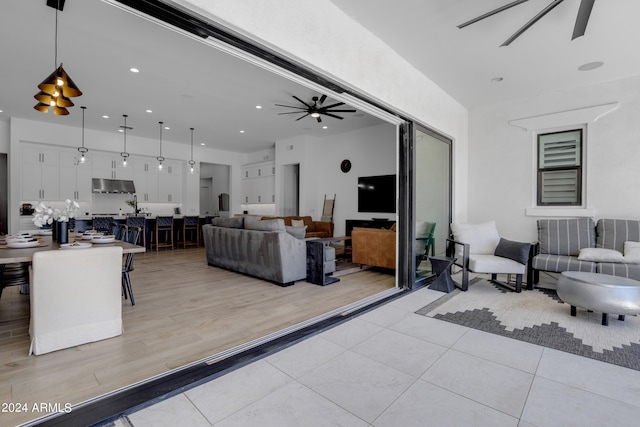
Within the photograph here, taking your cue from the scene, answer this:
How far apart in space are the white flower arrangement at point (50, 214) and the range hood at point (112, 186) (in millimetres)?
5968

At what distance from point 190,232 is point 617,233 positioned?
30.5 ft

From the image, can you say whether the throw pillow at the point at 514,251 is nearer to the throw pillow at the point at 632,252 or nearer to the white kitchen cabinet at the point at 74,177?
the throw pillow at the point at 632,252

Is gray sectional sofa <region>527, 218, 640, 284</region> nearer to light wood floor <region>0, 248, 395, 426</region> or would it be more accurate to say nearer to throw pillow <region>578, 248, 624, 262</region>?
throw pillow <region>578, 248, 624, 262</region>

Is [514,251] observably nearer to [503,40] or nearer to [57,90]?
[503,40]

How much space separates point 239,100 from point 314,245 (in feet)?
10.6

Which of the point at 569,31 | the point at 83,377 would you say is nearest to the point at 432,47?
the point at 569,31

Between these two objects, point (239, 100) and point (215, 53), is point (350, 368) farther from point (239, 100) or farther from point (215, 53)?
point (239, 100)

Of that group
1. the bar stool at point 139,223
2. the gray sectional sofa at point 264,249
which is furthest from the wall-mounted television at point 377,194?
the bar stool at point 139,223

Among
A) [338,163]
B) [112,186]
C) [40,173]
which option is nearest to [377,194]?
[338,163]

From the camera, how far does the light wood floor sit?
191 cm

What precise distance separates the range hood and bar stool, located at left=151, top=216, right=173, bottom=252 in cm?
175

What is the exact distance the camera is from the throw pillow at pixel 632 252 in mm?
3580

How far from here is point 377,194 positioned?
291 inches

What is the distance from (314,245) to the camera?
4449 mm
